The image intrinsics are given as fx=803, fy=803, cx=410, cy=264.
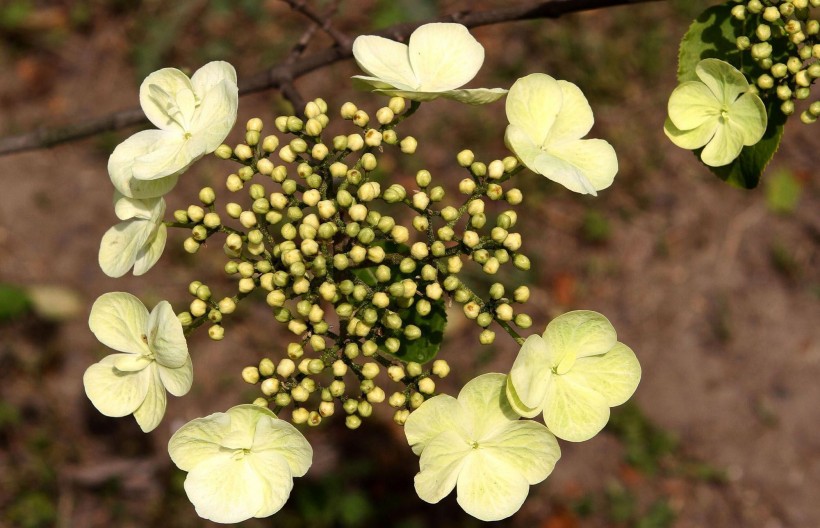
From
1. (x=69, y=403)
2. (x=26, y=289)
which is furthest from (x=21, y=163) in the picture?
(x=69, y=403)

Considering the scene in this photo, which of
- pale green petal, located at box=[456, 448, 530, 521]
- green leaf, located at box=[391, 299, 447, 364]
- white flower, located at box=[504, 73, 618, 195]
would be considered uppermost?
white flower, located at box=[504, 73, 618, 195]

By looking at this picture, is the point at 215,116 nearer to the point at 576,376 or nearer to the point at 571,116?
the point at 571,116

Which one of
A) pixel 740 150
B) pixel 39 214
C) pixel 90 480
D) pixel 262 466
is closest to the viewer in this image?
pixel 262 466

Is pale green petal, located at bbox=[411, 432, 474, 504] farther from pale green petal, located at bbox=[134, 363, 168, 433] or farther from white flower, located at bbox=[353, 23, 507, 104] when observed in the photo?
white flower, located at bbox=[353, 23, 507, 104]

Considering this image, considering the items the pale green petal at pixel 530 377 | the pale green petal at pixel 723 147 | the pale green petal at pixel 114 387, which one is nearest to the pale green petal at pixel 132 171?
the pale green petal at pixel 114 387

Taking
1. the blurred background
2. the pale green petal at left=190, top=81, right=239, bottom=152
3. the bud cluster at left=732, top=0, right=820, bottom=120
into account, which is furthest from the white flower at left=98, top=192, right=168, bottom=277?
the blurred background

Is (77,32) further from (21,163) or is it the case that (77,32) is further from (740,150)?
(740,150)
